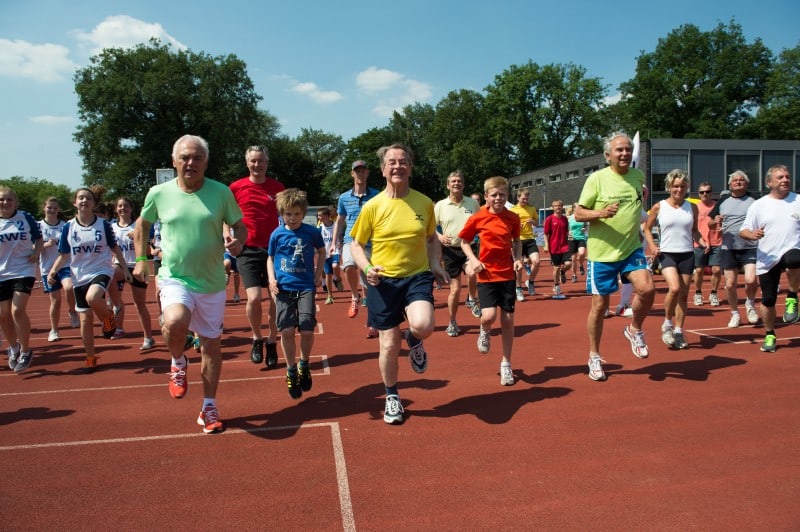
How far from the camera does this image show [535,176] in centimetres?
5753

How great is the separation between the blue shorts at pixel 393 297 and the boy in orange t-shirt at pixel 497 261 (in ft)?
2.93

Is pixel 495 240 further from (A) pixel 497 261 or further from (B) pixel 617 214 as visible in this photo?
(B) pixel 617 214

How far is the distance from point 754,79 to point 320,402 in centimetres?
7564

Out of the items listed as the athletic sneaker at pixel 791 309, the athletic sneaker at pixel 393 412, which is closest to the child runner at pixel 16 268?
the athletic sneaker at pixel 393 412

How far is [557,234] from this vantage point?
12477 mm

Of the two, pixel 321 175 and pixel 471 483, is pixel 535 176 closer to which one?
pixel 321 175

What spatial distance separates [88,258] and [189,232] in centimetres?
349

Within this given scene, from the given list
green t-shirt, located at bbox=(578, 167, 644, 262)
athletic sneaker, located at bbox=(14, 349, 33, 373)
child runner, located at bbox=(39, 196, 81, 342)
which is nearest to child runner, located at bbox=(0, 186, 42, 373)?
athletic sneaker, located at bbox=(14, 349, 33, 373)

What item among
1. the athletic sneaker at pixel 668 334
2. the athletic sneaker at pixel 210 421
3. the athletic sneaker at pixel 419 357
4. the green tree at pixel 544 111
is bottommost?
the athletic sneaker at pixel 210 421

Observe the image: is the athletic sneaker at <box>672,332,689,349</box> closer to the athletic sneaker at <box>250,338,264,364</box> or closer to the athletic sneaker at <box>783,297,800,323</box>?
the athletic sneaker at <box>783,297,800,323</box>

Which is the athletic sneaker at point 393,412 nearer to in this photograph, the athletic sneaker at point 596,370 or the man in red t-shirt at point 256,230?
the athletic sneaker at point 596,370

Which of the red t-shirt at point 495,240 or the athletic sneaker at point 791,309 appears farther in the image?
the athletic sneaker at point 791,309

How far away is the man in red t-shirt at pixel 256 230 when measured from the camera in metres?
6.19

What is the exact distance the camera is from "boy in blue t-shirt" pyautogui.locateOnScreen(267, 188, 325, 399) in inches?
200
